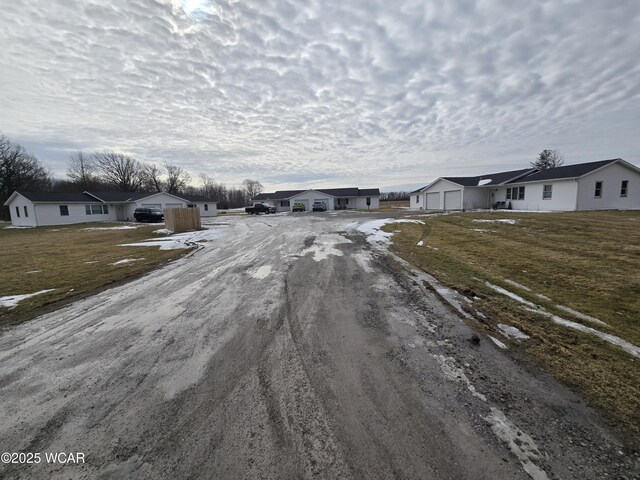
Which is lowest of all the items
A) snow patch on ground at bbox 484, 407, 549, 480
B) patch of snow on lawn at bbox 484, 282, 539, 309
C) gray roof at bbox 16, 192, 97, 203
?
snow patch on ground at bbox 484, 407, 549, 480

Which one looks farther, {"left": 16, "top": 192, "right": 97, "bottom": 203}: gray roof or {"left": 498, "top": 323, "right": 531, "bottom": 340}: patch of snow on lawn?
{"left": 16, "top": 192, "right": 97, "bottom": 203}: gray roof

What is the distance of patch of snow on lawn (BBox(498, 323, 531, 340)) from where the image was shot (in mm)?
3734

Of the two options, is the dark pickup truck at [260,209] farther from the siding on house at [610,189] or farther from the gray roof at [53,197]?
the siding on house at [610,189]

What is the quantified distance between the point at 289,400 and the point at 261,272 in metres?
4.97

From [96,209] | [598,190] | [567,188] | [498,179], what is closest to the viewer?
[598,190]

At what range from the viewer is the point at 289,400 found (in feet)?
8.69

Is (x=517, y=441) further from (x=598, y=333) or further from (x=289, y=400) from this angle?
(x=598, y=333)

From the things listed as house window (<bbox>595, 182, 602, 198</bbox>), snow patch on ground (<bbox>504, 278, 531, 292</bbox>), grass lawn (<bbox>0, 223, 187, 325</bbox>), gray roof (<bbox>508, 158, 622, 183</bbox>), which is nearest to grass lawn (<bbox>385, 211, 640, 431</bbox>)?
snow patch on ground (<bbox>504, 278, 531, 292</bbox>)

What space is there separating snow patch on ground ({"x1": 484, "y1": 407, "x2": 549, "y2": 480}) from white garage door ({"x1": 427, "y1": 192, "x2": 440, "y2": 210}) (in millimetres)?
36086

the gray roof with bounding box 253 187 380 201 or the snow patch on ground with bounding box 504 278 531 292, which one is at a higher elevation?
the gray roof with bounding box 253 187 380 201

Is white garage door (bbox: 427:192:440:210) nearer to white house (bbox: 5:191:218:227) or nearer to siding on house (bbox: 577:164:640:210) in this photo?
siding on house (bbox: 577:164:640:210)

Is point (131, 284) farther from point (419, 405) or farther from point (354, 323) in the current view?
point (419, 405)

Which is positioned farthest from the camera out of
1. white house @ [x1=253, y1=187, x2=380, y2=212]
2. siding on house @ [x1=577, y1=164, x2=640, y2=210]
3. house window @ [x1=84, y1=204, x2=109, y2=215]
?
white house @ [x1=253, y1=187, x2=380, y2=212]

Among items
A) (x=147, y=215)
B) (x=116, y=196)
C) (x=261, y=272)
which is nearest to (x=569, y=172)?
(x=261, y=272)
